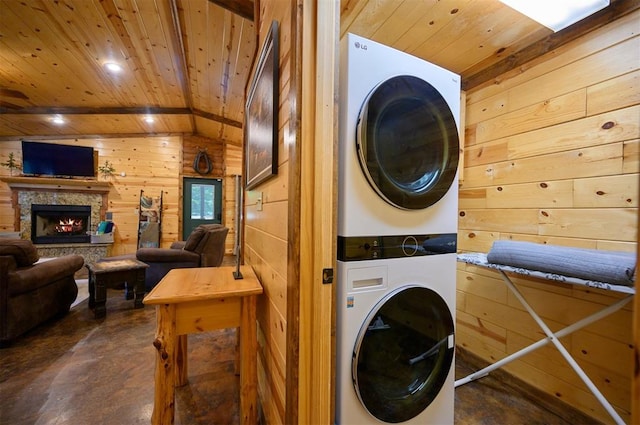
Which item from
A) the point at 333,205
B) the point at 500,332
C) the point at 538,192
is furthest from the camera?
the point at 500,332

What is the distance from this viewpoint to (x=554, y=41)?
4.88 feet

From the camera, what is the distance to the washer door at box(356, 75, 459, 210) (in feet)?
3.18

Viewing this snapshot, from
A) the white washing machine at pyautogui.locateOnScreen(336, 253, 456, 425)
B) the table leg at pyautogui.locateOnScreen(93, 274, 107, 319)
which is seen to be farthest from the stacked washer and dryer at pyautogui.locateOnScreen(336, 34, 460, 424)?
the table leg at pyautogui.locateOnScreen(93, 274, 107, 319)

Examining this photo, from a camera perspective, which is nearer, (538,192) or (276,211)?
(276,211)

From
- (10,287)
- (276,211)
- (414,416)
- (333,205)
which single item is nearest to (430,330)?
(414,416)

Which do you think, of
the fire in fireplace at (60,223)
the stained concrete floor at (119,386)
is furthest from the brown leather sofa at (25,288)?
the fire in fireplace at (60,223)

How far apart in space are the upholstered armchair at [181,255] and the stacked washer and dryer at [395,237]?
121 inches

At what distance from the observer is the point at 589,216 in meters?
1.37

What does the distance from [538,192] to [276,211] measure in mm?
1632

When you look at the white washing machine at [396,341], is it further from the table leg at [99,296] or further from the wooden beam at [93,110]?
the wooden beam at [93,110]

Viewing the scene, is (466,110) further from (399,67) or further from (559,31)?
(399,67)

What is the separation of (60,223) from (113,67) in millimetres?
4033

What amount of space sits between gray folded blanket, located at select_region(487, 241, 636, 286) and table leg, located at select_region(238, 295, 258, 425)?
4.40 ft

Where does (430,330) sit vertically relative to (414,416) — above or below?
above
